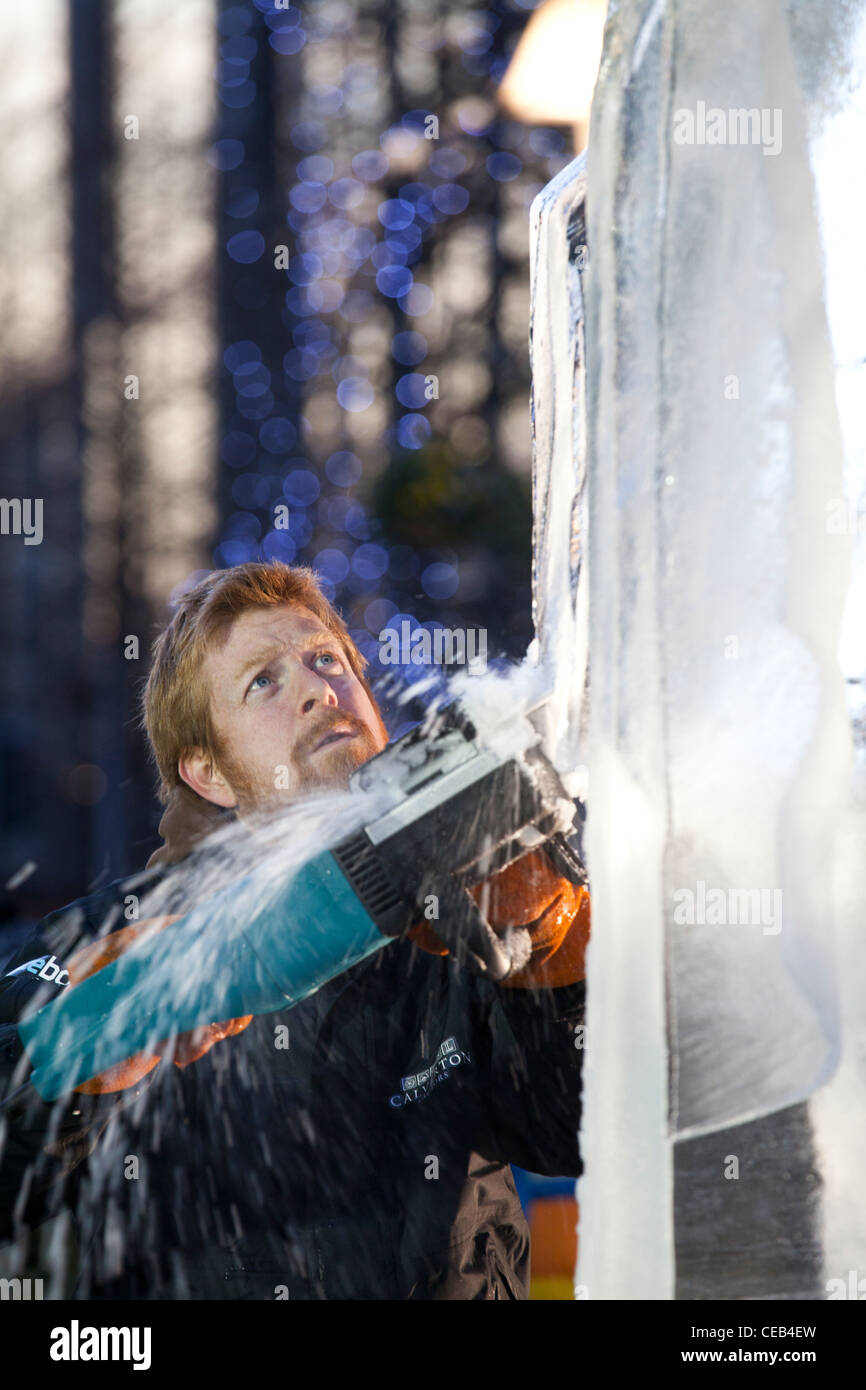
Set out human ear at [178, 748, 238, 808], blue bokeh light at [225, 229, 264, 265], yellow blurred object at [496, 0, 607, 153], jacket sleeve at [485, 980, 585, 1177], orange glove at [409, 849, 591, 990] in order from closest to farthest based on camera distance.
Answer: orange glove at [409, 849, 591, 990] → jacket sleeve at [485, 980, 585, 1177] → human ear at [178, 748, 238, 808] → yellow blurred object at [496, 0, 607, 153] → blue bokeh light at [225, 229, 264, 265]

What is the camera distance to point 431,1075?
2.62 feet

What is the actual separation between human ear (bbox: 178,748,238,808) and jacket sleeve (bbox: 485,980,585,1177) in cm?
28

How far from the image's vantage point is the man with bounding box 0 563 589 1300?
0.75 metres

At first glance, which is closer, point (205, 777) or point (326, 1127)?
point (326, 1127)

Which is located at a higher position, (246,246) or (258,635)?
(246,246)

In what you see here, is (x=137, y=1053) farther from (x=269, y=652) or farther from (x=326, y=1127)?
(x=269, y=652)

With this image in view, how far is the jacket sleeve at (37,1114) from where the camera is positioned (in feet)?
2.22

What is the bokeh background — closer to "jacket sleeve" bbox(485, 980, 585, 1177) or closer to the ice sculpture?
"jacket sleeve" bbox(485, 980, 585, 1177)

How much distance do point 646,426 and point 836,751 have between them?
17 centimetres

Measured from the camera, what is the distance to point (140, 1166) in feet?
2.60

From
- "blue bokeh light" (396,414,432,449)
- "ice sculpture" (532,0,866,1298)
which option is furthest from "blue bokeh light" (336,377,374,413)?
"ice sculpture" (532,0,866,1298)

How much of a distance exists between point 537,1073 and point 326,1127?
0.53 ft

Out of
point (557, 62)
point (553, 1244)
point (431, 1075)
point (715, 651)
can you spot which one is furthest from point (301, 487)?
point (715, 651)
